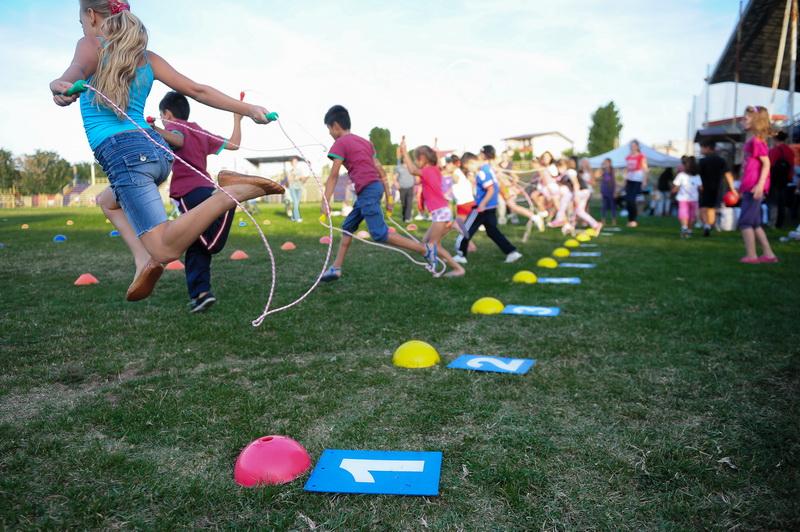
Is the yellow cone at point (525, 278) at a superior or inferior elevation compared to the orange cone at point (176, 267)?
inferior

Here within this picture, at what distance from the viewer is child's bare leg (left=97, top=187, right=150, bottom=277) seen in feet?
14.4

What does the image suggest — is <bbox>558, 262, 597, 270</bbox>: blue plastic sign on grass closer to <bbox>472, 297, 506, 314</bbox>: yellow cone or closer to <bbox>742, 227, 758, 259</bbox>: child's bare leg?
<bbox>742, 227, 758, 259</bbox>: child's bare leg

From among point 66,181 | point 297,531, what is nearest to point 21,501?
point 297,531

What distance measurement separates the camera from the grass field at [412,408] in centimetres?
218

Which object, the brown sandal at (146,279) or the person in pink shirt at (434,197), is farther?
the person in pink shirt at (434,197)

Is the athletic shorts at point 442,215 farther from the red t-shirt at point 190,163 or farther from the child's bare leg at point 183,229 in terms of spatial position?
the child's bare leg at point 183,229

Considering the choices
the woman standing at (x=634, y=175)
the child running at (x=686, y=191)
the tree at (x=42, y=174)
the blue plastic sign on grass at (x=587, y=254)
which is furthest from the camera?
the tree at (x=42, y=174)

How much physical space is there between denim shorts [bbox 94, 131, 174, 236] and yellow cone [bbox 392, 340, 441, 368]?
1.73m

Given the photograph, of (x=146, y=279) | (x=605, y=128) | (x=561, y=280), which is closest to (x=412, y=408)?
(x=146, y=279)

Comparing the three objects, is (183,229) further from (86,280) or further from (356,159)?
(86,280)

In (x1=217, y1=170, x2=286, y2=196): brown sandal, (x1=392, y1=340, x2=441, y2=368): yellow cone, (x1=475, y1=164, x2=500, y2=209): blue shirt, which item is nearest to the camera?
(x1=392, y1=340, x2=441, y2=368): yellow cone

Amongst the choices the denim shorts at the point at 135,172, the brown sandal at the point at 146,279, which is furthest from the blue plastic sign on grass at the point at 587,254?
the denim shorts at the point at 135,172

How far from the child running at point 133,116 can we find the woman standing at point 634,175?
48.8ft

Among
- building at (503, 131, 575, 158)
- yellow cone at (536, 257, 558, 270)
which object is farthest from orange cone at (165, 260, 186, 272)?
building at (503, 131, 575, 158)
